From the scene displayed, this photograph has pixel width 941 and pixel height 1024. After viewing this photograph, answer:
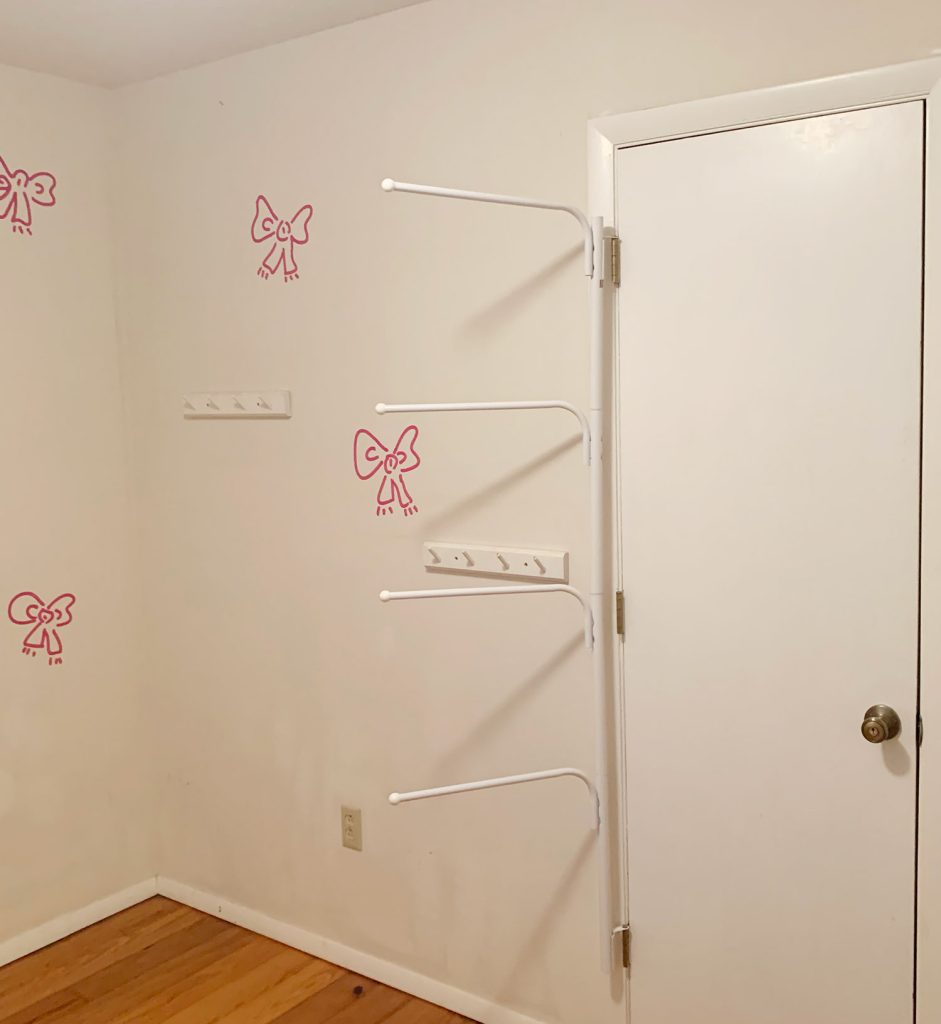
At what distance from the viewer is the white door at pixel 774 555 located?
1892mm

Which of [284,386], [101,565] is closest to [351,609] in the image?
[284,386]

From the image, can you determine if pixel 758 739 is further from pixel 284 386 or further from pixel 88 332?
pixel 88 332

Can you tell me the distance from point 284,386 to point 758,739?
5.00ft

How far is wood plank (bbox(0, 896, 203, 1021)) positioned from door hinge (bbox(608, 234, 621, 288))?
229cm

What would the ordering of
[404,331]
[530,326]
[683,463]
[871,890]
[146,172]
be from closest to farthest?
[871,890] < [683,463] < [530,326] < [404,331] < [146,172]

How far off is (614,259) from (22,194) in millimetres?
1758

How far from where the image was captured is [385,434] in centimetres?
261

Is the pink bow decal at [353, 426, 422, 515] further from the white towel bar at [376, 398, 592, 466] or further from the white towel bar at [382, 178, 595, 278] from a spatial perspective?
the white towel bar at [382, 178, 595, 278]

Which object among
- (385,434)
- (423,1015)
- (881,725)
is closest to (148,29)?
(385,434)

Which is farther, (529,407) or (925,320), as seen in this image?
(529,407)

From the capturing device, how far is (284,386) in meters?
2.80

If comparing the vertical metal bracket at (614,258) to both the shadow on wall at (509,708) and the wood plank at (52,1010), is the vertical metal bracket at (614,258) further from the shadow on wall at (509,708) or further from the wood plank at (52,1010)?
the wood plank at (52,1010)

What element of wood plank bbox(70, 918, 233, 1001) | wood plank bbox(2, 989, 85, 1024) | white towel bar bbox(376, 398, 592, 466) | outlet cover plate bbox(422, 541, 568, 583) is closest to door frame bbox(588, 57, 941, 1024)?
white towel bar bbox(376, 398, 592, 466)

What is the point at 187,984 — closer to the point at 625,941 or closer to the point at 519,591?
the point at 625,941
